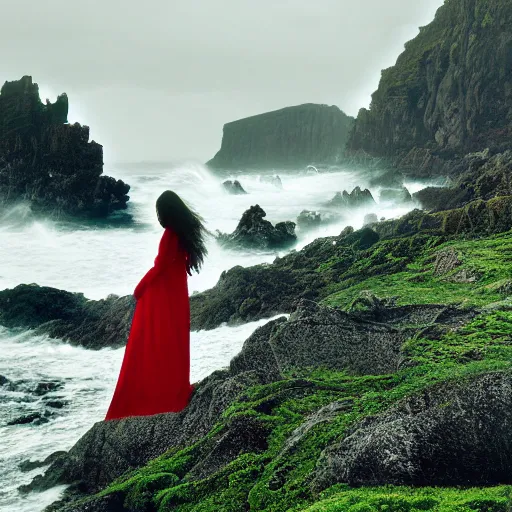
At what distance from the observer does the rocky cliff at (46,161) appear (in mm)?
38438

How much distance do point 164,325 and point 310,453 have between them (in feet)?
7.08

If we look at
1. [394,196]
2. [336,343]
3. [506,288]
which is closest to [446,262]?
[506,288]

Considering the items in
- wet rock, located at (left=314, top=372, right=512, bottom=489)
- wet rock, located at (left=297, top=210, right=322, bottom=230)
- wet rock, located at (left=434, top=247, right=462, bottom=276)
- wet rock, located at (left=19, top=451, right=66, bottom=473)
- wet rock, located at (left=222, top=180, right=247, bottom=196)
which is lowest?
wet rock, located at (left=19, top=451, right=66, bottom=473)

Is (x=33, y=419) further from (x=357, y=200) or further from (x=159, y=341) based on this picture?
(x=357, y=200)

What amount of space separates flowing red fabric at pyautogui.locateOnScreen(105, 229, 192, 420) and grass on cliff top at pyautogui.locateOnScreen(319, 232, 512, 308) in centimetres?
377

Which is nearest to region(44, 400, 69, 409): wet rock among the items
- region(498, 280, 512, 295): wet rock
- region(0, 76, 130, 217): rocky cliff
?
region(498, 280, 512, 295): wet rock

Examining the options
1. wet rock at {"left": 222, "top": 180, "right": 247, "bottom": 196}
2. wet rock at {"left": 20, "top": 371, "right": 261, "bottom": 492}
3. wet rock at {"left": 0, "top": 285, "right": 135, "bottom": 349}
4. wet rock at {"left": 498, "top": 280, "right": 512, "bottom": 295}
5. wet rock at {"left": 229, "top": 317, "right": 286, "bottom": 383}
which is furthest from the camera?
wet rock at {"left": 222, "top": 180, "right": 247, "bottom": 196}

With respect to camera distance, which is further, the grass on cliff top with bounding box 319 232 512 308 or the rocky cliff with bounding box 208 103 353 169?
the rocky cliff with bounding box 208 103 353 169

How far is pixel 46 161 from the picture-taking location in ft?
130

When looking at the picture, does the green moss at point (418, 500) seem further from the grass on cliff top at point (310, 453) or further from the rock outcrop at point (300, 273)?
the rock outcrop at point (300, 273)

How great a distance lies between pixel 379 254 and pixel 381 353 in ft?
25.9

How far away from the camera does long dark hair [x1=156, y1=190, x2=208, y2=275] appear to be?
207 inches

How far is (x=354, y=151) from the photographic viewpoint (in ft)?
277

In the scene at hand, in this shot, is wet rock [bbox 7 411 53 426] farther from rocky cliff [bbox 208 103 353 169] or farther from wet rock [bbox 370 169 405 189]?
rocky cliff [bbox 208 103 353 169]
